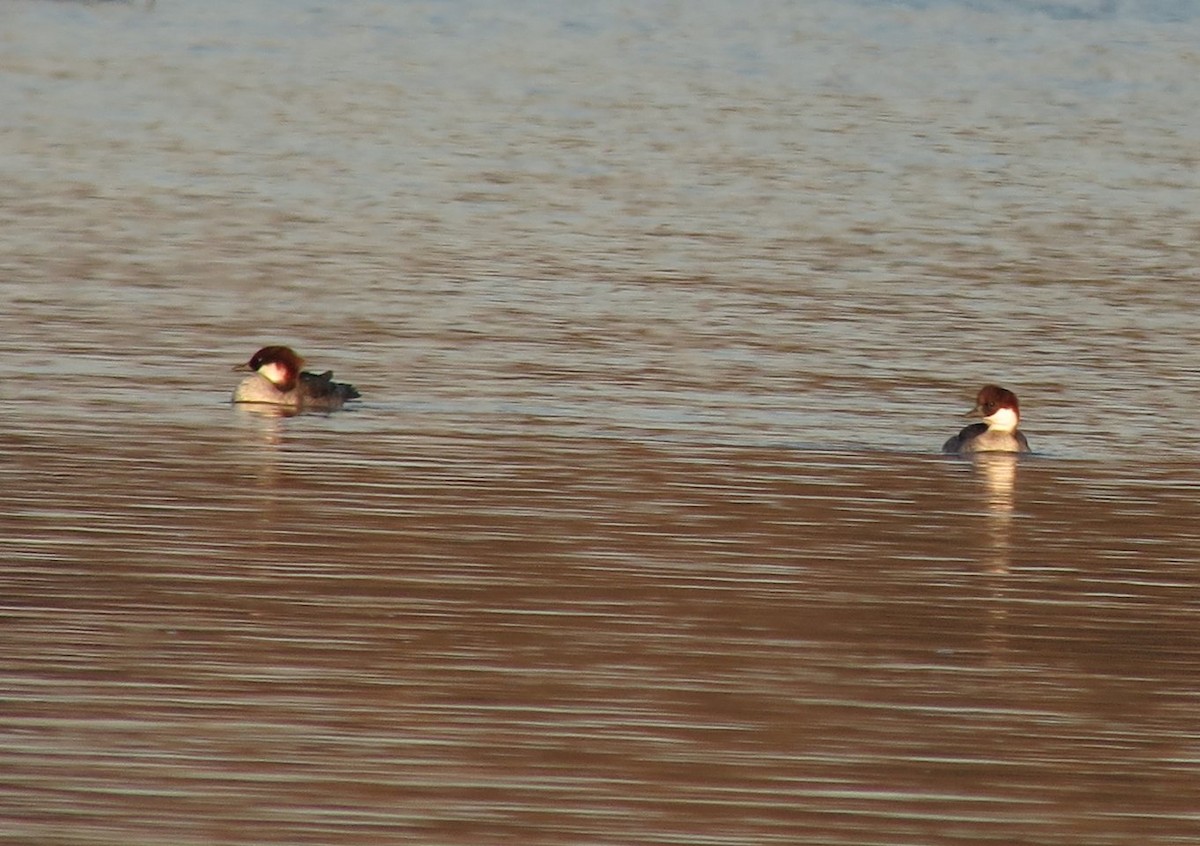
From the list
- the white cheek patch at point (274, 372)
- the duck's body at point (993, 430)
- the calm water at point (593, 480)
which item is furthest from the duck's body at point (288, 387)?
the duck's body at point (993, 430)

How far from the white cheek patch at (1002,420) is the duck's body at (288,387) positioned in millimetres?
3929

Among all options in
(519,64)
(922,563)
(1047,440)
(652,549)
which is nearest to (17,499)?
(652,549)

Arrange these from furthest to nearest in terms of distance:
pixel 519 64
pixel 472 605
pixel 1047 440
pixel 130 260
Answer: pixel 519 64, pixel 130 260, pixel 1047 440, pixel 472 605

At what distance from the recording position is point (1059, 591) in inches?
501

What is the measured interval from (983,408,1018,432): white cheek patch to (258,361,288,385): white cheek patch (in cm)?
429

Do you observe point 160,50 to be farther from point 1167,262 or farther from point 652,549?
point 652,549

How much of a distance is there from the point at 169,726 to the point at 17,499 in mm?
4656

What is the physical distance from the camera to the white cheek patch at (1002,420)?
17.0 m

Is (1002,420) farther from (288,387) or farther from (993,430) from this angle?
(288,387)

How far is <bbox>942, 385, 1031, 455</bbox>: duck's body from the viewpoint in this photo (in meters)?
16.6

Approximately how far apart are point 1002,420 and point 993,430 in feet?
1.39

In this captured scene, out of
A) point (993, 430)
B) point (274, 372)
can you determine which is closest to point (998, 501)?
point (993, 430)

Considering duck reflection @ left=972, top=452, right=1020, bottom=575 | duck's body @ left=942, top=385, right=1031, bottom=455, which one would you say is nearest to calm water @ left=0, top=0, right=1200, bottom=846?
duck reflection @ left=972, top=452, right=1020, bottom=575

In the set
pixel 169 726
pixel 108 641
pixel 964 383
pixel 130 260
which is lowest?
pixel 169 726
